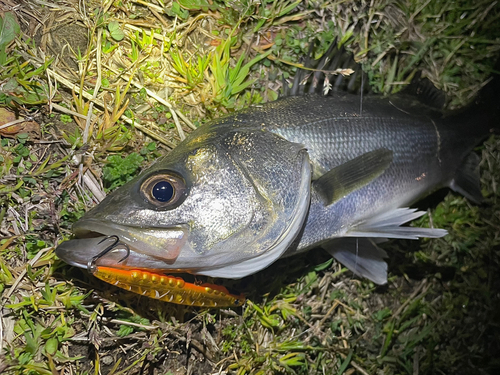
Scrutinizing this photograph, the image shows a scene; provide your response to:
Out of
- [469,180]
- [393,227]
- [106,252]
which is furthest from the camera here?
[469,180]

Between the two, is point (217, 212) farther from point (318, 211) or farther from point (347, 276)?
point (347, 276)

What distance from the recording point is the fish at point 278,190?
1.79 m

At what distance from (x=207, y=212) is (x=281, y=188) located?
0.39 metres

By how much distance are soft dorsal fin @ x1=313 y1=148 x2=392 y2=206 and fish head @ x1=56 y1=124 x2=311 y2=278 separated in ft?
0.46

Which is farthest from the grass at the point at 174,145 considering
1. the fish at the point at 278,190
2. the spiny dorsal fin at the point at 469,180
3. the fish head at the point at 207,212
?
the fish head at the point at 207,212

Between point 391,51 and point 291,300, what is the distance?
1968mm

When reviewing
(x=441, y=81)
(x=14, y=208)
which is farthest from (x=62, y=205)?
(x=441, y=81)

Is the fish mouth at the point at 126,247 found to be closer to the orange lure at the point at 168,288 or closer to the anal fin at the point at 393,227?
the orange lure at the point at 168,288

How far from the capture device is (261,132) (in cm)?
209

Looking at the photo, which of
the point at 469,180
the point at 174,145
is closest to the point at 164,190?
the point at 174,145

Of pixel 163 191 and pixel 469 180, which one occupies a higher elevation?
pixel 163 191

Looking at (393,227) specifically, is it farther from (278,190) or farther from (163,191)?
(163,191)

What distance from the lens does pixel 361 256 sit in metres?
2.65

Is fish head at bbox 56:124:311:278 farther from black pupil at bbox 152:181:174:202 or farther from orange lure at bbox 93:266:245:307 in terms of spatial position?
orange lure at bbox 93:266:245:307
